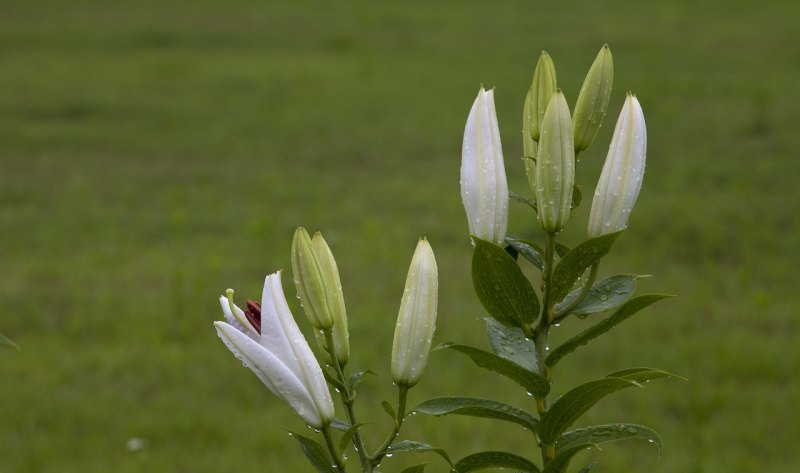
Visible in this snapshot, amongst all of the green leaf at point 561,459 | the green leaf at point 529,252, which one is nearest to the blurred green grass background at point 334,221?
the green leaf at point 529,252

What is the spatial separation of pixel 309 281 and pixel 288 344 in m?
0.05

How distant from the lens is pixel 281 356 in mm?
821

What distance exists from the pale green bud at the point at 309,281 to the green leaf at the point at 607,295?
0.60 ft

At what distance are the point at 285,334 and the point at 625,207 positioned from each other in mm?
Result: 279

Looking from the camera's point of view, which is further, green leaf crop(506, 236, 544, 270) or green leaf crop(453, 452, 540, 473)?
green leaf crop(506, 236, 544, 270)

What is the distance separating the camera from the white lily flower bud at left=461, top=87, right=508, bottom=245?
33.2 inches

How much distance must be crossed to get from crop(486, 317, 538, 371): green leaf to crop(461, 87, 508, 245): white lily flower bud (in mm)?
79

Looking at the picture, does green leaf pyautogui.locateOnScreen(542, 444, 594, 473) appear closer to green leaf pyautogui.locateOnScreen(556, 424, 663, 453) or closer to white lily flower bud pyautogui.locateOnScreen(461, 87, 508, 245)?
green leaf pyautogui.locateOnScreen(556, 424, 663, 453)

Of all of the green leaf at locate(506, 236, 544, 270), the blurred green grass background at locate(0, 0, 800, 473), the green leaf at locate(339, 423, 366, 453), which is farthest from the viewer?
the blurred green grass background at locate(0, 0, 800, 473)

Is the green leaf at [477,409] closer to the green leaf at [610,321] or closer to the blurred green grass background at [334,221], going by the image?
the green leaf at [610,321]

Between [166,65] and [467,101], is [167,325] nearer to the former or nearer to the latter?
[467,101]

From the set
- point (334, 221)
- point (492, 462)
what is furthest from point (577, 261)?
point (334, 221)

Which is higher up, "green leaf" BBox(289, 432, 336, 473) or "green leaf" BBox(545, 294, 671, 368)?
"green leaf" BBox(545, 294, 671, 368)

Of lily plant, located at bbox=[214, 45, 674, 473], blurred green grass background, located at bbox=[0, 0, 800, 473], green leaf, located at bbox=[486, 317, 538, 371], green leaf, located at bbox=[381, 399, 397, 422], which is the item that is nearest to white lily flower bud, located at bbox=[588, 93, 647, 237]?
lily plant, located at bbox=[214, 45, 674, 473]
